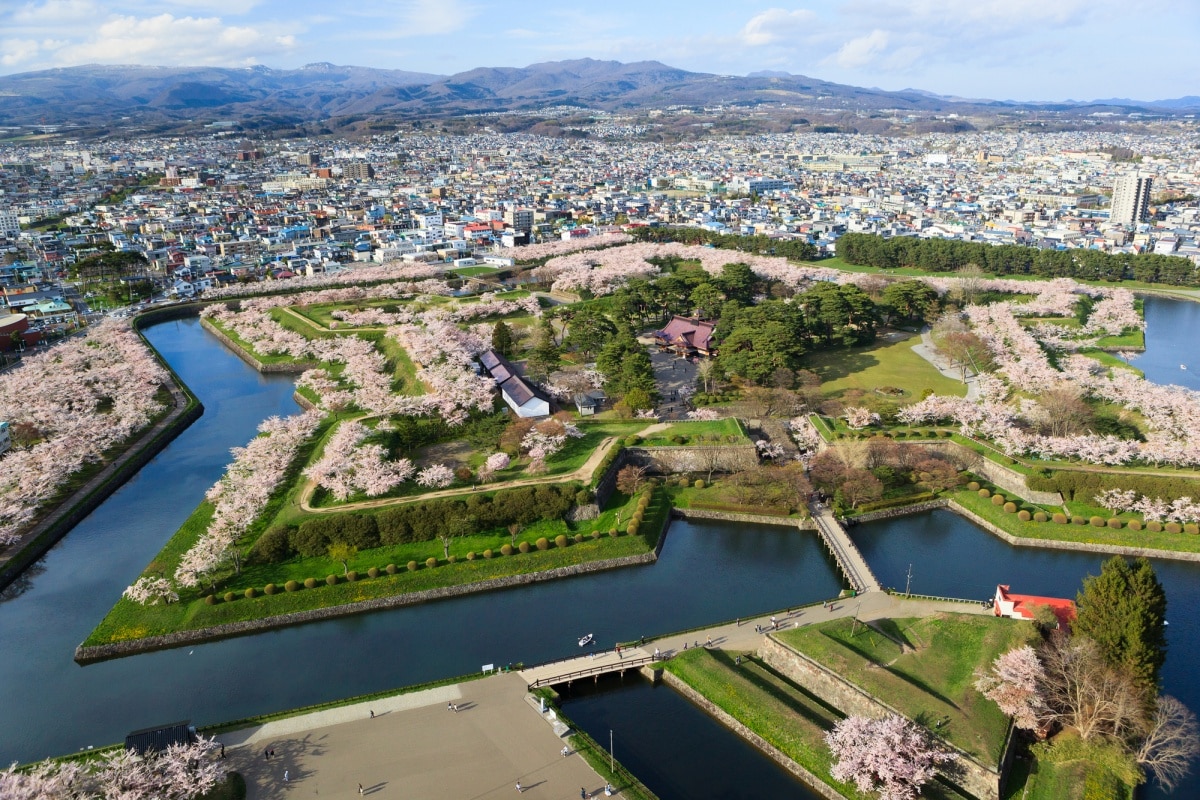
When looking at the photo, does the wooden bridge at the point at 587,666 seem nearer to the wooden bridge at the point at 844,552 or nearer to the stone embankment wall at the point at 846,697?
the stone embankment wall at the point at 846,697

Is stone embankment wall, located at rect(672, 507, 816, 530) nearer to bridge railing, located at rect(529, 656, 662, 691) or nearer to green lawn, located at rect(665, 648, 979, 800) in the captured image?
green lawn, located at rect(665, 648, 979, 800)

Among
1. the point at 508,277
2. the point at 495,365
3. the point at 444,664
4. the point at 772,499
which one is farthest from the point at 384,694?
the point at 508,277

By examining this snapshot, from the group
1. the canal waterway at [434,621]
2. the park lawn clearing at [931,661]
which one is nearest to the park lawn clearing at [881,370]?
A: the canal waterway at [434,621]

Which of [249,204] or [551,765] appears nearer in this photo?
[551,765]

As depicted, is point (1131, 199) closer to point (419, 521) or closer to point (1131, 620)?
point (1131, 620)

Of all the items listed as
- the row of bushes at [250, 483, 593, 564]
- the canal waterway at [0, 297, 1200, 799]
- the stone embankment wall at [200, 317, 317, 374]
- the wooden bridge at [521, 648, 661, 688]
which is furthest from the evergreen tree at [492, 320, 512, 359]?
the wooden bridge at [521, 648, 661, 688]

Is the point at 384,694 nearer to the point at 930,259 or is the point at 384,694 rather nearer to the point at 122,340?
the point at 122,340
